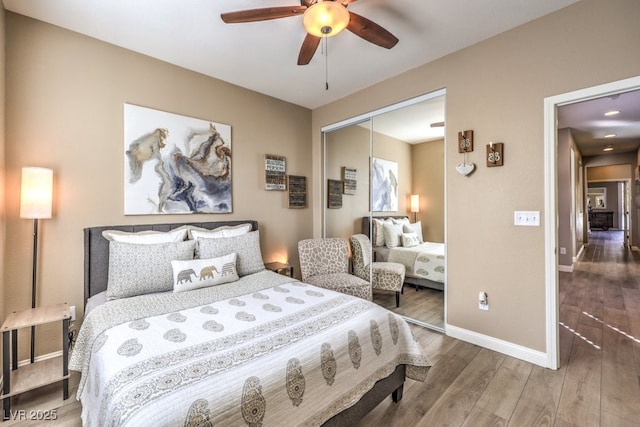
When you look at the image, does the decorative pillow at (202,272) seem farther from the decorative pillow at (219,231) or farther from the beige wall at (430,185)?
the beige wall at (430,185)

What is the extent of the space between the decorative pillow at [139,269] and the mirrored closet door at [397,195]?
229 cm

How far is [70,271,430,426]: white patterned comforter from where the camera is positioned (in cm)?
103

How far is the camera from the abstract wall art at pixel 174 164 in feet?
8.65

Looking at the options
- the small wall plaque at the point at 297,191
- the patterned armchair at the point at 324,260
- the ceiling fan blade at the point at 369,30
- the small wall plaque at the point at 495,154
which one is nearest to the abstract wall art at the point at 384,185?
the patterned armchair at the point at 324,260

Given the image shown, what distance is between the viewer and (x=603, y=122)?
4.81m

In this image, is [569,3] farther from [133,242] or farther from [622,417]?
[133,242]

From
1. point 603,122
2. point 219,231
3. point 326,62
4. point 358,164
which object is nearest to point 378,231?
point 358,164

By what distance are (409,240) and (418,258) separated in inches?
9.2

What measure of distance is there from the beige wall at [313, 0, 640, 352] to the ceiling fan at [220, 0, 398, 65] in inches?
46.1

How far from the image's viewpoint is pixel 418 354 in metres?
1.83

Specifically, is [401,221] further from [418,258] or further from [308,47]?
[308,47]

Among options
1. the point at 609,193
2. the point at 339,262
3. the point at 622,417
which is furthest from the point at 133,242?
the point at 609,193

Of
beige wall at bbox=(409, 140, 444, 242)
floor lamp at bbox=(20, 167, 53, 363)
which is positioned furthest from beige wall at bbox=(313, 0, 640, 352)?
floor lamp at bbox=(20, 167, 53, 363)

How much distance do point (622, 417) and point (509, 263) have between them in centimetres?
110
